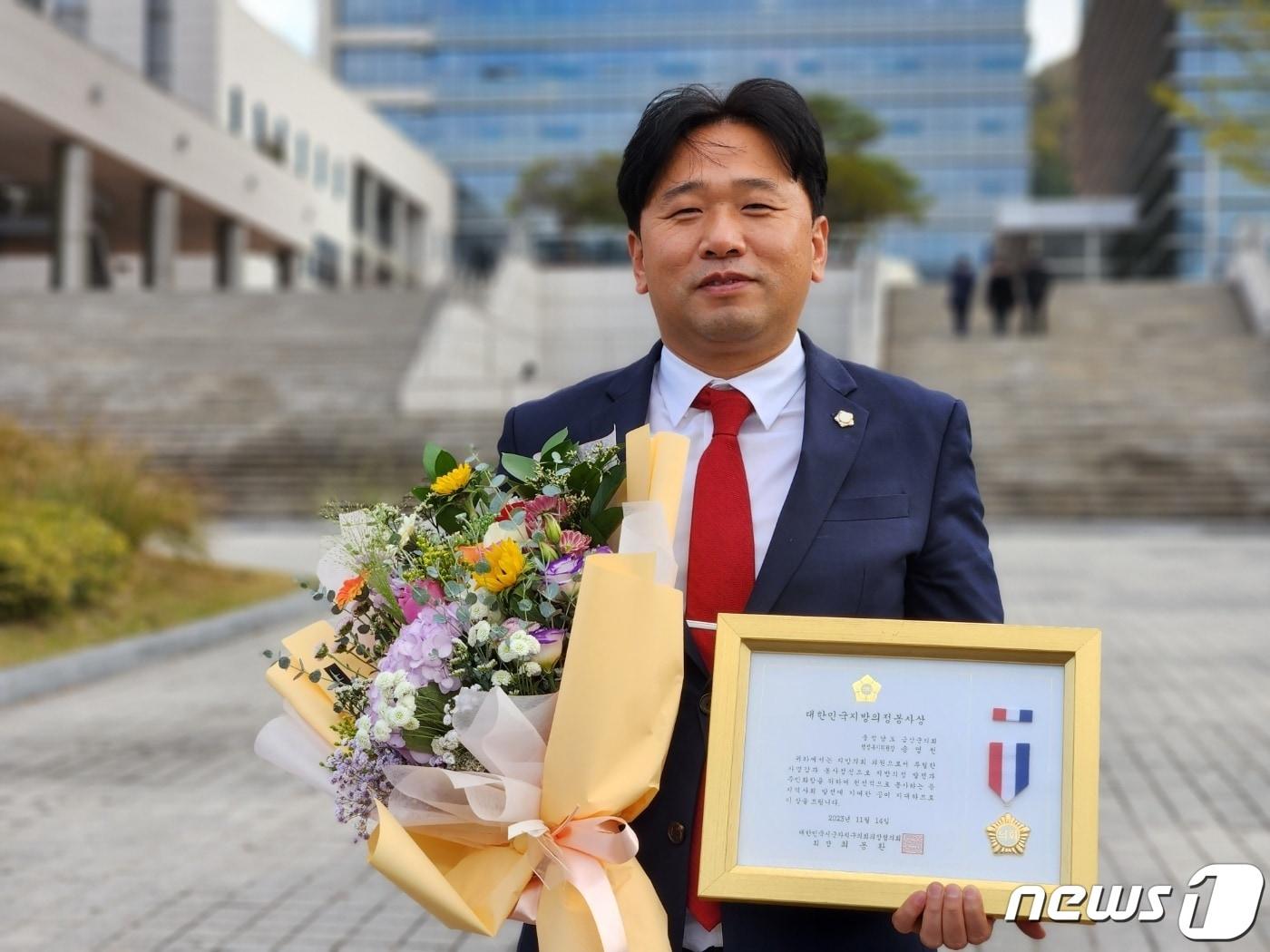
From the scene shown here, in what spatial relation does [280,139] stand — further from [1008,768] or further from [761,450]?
[1008,768]

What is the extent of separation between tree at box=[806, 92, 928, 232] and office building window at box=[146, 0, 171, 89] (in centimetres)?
2128

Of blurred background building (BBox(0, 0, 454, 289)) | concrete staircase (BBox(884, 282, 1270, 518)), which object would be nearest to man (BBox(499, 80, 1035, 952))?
concrete staircase (BBox(884, 282, 1270, 518))

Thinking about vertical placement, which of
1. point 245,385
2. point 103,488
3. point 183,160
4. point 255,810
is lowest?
point 255,810

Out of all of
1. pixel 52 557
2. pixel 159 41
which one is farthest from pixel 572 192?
pixel 52 557

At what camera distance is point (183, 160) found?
4303 centimetres

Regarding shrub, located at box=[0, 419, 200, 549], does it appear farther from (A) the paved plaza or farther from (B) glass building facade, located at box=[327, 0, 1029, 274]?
(B) glass building facade, located at box=[327, 0, 1029, 274]

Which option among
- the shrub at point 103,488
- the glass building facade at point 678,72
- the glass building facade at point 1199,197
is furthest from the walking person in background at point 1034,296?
the glass building facade at point 678,72

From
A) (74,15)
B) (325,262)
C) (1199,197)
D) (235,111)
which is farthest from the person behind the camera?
(325,262)

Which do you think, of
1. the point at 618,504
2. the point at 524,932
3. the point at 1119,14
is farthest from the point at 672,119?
the point at 1119,14

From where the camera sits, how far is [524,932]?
2.45 metres

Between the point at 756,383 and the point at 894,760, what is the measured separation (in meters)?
0.67

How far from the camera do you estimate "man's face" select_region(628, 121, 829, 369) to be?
7.53ft

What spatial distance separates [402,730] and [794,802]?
54 cm

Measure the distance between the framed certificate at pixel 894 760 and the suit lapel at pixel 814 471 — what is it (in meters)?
0.20
